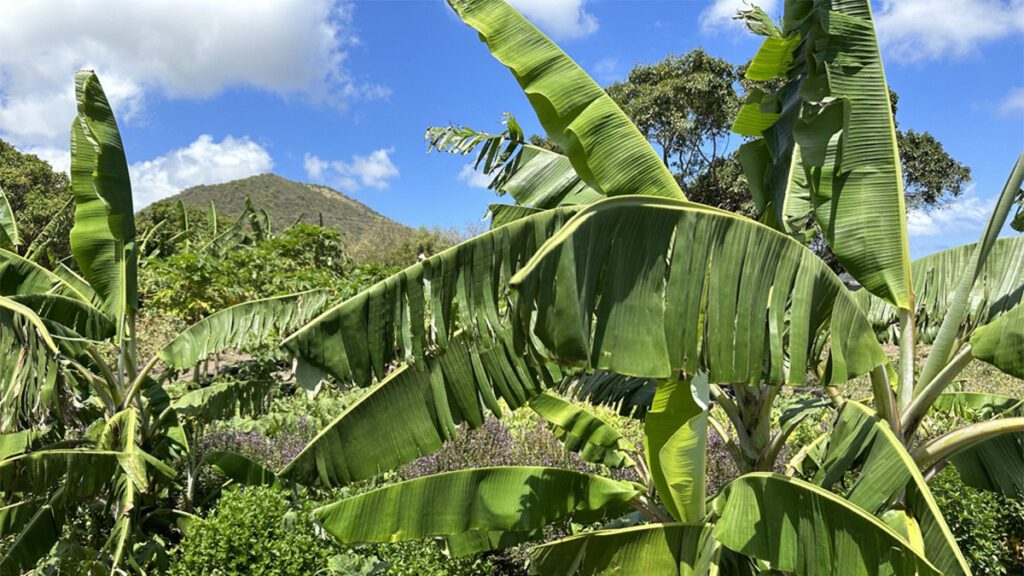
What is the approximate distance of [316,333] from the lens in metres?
2.54

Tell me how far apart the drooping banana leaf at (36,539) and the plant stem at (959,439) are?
16.4 feet

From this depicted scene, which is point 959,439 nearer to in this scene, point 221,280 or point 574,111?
point 574,111

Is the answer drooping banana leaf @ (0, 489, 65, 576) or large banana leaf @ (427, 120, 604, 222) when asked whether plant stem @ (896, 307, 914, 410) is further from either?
drooping banana leaf @ (0, 489, 65, 576)

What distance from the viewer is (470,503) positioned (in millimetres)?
3229

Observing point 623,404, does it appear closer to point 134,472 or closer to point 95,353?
point 134,472

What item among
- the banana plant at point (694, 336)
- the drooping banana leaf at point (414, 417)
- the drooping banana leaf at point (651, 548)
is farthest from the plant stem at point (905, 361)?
the drooping banana leaf at point (414, 417)

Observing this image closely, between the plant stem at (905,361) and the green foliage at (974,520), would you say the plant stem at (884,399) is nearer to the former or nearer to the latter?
the plant stem at (905,361)

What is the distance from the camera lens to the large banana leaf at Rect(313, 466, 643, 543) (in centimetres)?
313

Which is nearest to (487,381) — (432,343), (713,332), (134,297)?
(432,343)

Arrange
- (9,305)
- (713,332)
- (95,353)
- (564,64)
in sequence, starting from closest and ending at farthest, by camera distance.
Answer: (713,332) → (564,64) → (9,305) → (95,353)

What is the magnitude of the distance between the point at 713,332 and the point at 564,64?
62.4 inches

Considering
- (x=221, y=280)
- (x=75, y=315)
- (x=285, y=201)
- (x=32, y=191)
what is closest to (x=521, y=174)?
(x=75, y=315)

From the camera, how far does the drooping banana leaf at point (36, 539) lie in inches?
169

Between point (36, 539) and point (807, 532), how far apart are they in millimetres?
4877
